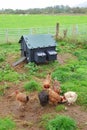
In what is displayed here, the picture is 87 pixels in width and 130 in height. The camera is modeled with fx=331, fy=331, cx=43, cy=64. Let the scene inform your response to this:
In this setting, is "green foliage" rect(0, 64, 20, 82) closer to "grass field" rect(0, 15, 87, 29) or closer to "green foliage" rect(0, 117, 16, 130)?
"green foliage" rect(0, 117, 16, 130)

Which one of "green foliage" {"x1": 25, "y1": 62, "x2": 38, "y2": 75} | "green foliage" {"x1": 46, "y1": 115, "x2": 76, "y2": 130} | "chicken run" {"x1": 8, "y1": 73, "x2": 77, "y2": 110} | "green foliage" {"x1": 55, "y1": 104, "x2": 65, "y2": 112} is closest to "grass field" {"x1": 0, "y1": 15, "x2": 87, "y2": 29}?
"green foliage" {"x1": 25, "y1": 62, "x2": 38, "y2": 75}

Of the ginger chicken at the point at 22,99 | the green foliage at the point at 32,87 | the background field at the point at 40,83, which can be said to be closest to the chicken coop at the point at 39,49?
the background field at the point at 40,83

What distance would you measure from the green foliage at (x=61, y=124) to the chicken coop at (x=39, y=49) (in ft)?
17.5

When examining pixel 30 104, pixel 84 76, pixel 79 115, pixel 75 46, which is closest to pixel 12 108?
pixel 30 104

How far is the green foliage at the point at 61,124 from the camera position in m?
7.00

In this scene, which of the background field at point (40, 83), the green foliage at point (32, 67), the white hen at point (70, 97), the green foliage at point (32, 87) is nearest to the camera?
the background field at point (40, 83)

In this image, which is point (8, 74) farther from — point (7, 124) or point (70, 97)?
point (7, 124)

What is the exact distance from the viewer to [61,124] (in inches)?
279

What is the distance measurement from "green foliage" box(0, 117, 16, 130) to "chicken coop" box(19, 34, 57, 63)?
4.96 meters

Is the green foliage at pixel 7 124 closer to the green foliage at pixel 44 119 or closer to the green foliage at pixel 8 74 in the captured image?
the green foliage at pixel 44 119

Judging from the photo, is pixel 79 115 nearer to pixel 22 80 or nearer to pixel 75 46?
pixel 22 80

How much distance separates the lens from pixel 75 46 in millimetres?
17109

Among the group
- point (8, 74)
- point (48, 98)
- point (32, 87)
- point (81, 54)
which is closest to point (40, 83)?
point (32, 87)

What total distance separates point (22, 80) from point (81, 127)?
4.00 m
